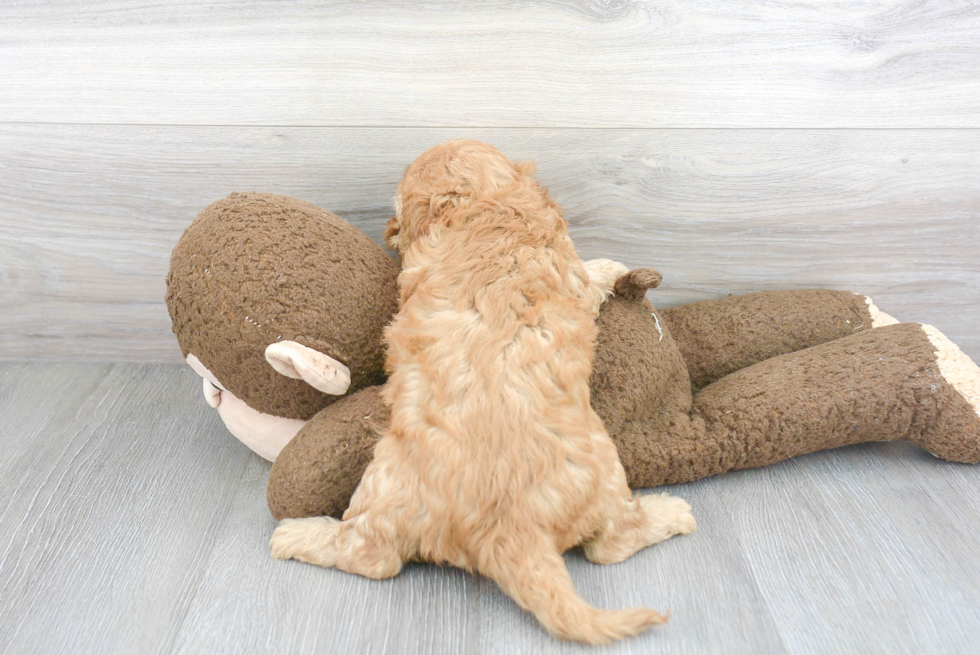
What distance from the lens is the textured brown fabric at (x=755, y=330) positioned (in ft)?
5.35

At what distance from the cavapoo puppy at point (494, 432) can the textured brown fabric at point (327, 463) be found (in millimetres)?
40

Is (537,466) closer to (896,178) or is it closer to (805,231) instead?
(805,231)

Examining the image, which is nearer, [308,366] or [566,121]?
[308,366]

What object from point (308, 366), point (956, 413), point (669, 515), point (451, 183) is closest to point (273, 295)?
point (308, 366)

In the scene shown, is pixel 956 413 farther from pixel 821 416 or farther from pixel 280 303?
pixel 280 303

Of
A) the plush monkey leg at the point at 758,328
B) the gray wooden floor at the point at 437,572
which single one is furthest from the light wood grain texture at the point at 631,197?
the gray wooden floor at the point at 437,572

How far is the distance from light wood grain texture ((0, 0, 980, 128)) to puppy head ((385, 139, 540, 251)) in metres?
0.27

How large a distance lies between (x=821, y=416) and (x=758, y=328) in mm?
273

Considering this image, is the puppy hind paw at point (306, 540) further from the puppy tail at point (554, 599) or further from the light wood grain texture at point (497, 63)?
the light wood grain texture at point (497, 63)

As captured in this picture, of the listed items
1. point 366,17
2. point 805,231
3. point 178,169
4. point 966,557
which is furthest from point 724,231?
point 178,169

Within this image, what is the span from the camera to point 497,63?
155 centimetres

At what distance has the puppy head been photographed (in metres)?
1.29

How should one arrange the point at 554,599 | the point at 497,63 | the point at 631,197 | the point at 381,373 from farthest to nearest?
the point at 631,197 < the point at 497,63 < the point at 381,373 < the point at 554,599

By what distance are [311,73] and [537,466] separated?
3.31 ft
